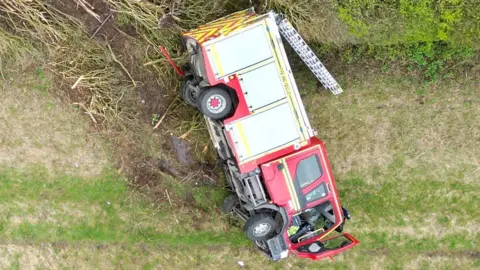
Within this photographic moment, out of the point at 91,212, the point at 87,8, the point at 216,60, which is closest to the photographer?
the point at 216,60

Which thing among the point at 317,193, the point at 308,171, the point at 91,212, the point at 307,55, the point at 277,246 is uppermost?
the point at 307,55

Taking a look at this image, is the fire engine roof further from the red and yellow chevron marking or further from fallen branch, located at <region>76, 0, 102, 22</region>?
fallen branch, located at <region>76, 0, 102, 22</region>

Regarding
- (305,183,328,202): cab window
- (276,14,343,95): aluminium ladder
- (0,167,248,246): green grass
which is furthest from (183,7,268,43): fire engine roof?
(0,167,248,246): green grass

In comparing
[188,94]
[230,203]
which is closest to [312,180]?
[230,203]

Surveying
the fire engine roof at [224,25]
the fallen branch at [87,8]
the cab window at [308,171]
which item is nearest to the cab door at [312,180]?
the cab window at [308,171]

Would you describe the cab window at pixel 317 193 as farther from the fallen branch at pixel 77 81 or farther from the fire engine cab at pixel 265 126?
the fallen branch at pixel 77 81

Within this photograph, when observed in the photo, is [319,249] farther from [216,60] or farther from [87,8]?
[87,8]

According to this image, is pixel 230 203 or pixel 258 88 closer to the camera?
pixel 258 88
